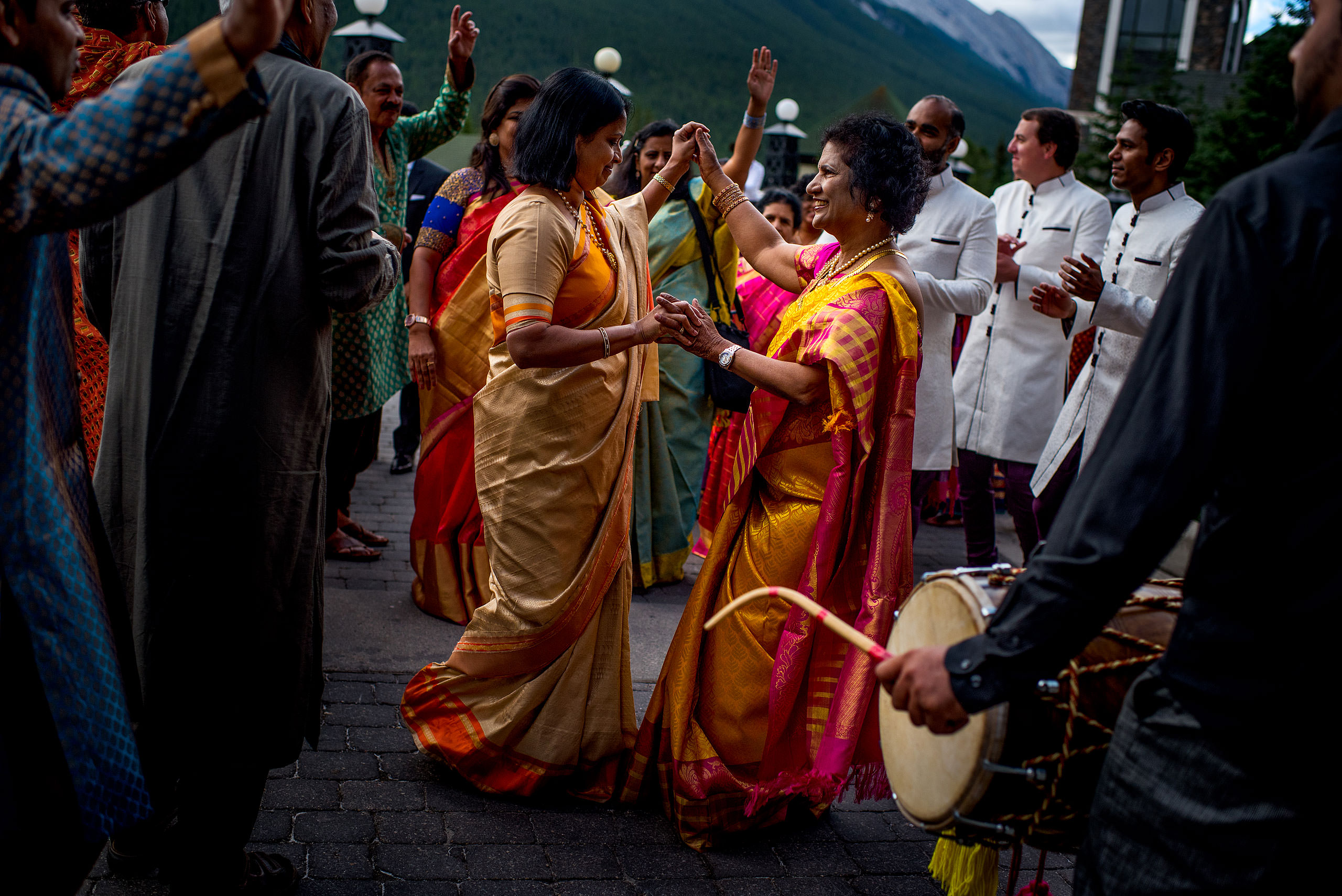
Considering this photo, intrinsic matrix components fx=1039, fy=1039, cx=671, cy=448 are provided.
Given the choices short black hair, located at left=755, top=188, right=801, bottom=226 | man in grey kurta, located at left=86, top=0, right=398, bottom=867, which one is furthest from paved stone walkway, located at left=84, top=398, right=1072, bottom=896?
short black hair, located at left=755, top=188, right=801, bottom=226

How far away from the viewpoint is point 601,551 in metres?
3.13

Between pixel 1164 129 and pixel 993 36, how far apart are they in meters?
121

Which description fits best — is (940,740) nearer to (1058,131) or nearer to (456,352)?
(456,352)

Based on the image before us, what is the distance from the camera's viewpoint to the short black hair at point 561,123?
2.93m

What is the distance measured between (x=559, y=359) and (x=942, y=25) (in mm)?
104861

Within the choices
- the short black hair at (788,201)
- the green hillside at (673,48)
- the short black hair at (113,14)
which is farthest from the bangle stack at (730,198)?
the green hillside at (673,48)

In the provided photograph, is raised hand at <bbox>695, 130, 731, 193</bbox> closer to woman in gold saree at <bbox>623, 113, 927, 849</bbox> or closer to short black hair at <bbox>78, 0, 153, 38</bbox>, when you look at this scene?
woman in gold saree at <bbox>623, 113, 927, 849</bbox>

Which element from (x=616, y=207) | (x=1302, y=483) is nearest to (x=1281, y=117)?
(x=616, y=207)

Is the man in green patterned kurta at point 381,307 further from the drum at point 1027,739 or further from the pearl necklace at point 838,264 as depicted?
the drum at point 1027,739

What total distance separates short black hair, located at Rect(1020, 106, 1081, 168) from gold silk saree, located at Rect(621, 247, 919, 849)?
2.90m

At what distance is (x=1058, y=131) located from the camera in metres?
5.34

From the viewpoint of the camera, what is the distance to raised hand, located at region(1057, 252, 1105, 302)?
157 inches

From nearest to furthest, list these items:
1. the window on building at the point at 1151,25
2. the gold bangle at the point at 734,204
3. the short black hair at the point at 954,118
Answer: the gold bangle at the point at 734,204, the short black hair at the point at 954,118, the window on building at the point at 1151,25

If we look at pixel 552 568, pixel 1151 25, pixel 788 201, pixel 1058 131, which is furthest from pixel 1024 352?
pixel 1151 25
